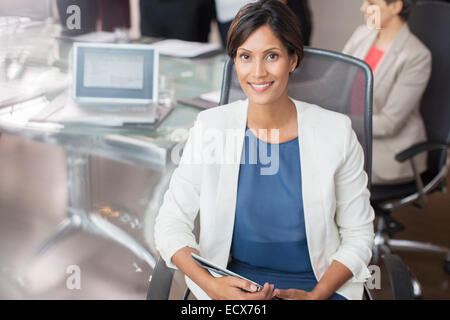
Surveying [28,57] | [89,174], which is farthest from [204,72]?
[28,57]

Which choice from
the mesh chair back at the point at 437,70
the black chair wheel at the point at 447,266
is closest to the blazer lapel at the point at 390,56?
the mesh chair back at the point at 437,70

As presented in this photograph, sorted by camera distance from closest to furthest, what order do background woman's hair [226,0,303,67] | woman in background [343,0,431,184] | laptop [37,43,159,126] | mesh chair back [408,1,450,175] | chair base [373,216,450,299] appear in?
1. background woman's hair [226,0,303,67]
2. woman in background [343,0,431,184]
3. laptop [37,43,159,126]
4. mesh chair back [408,1,450,175]
5. chair base [373,216,450,299]

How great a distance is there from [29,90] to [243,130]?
70cm

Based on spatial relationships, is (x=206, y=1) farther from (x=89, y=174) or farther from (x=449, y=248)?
(x=449, y=248)

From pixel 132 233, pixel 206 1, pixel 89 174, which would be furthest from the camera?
pixel 206 1

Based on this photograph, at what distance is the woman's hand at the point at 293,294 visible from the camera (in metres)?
1.11

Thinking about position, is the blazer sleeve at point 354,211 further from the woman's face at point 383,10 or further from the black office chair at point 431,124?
the black office chair at point 431,124

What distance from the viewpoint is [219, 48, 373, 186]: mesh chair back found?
130 cm

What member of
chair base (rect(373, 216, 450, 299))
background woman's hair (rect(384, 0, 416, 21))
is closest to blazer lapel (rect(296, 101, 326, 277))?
background woman's hair (rect(384, 0, 416, 21))

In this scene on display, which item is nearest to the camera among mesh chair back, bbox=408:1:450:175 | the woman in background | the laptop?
the woman in background

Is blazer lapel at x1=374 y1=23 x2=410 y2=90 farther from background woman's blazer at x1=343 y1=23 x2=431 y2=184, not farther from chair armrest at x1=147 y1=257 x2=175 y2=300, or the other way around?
chair armrest at x1=147 y1=257 x2=175 y2=300

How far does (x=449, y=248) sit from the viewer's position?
2.30 meters

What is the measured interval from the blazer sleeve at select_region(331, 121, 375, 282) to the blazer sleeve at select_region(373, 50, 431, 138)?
0.39 metres

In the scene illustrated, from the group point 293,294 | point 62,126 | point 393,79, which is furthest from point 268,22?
point 62,126
